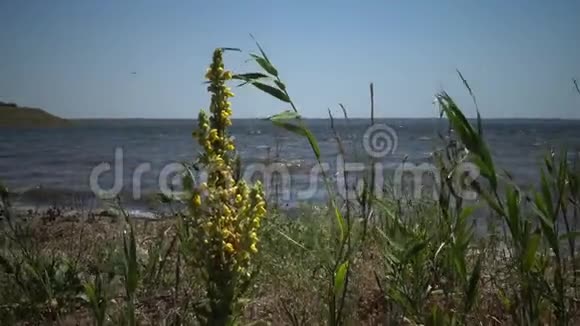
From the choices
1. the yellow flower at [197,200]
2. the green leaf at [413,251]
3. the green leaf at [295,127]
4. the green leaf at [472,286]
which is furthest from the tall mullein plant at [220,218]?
the green leaf at [472,286]

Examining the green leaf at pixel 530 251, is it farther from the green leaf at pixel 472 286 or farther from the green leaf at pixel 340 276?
the green leaf at pixel 340 276

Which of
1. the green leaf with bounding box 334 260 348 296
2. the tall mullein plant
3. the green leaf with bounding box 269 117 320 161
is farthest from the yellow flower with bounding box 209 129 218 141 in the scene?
the green leaf with bounding box 334 260 348 296

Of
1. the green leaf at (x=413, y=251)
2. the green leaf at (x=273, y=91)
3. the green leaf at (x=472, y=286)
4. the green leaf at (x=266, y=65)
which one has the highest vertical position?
the green leaf at (x=266, y=65)

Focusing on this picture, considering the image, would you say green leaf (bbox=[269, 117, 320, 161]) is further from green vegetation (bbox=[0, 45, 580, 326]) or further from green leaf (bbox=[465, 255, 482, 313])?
green leaf (bbox=[465, 255, 482, 313])

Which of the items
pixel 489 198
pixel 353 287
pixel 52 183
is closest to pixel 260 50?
pixel 489 198

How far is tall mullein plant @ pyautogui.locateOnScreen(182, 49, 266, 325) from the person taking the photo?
1440mm

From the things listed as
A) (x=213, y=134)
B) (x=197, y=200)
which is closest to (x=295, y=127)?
(x=213, y=134)

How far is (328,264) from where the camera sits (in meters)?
1.99

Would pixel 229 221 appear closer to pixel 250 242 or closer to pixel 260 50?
pixel 250 242

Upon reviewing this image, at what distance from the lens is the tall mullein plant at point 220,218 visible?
4.73 feet

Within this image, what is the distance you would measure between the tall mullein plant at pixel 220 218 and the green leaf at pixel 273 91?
0.31m
